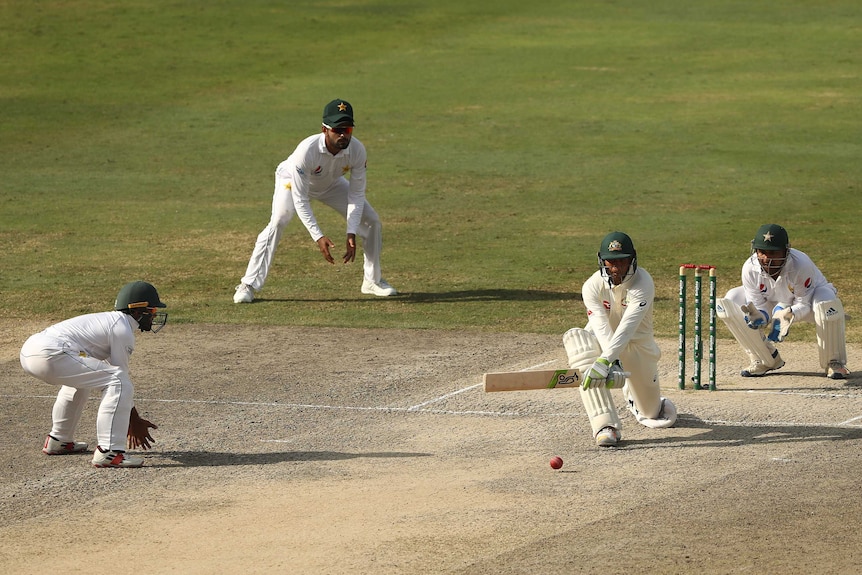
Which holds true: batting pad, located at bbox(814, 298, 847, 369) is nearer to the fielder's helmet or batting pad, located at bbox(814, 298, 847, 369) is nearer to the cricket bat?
the cricket bat

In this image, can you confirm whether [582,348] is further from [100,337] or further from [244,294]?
[244,294]

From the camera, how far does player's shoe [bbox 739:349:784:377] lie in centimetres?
1329

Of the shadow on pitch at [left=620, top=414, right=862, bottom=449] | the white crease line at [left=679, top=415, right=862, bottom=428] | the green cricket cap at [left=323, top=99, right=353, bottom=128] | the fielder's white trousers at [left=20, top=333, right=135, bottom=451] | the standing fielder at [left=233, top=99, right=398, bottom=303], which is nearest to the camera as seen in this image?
the fielder's white trousers at [left=20, top=333, right=135, bottom=451]

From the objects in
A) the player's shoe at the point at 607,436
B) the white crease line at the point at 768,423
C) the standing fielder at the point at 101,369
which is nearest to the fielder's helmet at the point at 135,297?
the standing fielder at the point at 101,369

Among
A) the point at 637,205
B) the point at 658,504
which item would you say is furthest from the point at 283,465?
the point at 637,205

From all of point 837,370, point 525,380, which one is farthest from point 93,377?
point 837,370

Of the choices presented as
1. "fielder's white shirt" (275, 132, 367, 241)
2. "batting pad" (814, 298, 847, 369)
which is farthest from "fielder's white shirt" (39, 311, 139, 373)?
"batting pad" (814, 298, 847, 369)

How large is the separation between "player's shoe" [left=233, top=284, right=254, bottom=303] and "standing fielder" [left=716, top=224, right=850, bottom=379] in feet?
21.1

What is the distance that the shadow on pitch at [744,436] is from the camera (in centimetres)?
1101

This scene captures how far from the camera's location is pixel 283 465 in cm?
1066

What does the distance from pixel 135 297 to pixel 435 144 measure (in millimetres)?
18395

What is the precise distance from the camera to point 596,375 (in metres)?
10.7

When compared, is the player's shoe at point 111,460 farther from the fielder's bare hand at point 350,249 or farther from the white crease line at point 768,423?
the fielder's bare hand at point 350,249

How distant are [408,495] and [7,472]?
10.3ft
